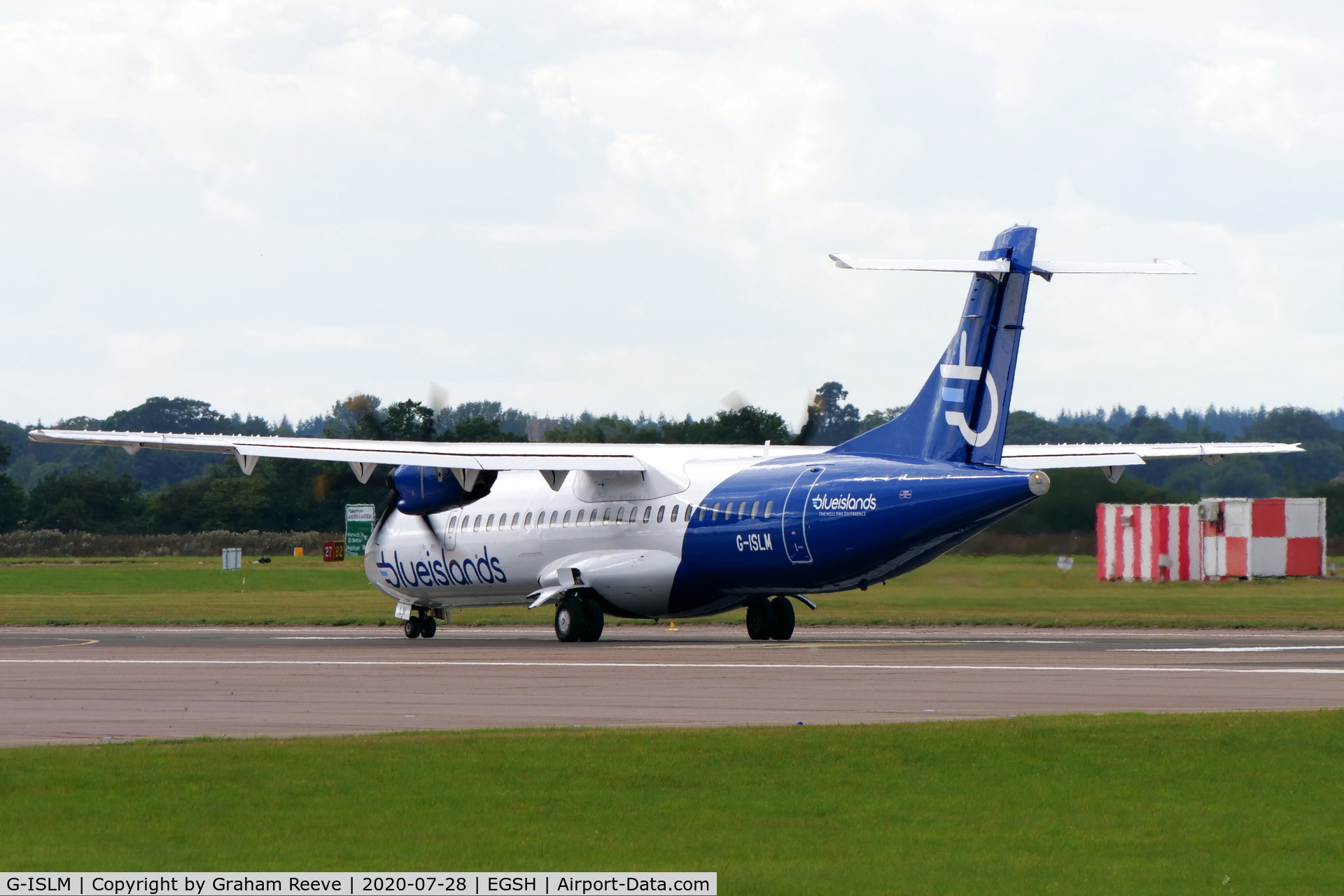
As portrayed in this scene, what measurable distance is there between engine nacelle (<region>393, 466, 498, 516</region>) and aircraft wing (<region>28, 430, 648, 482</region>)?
0.60 meters

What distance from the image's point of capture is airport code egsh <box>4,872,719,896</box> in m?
9.38

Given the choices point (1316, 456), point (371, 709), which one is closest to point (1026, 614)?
point (371, 709)

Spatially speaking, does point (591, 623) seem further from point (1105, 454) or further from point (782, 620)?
point (1105, 454)

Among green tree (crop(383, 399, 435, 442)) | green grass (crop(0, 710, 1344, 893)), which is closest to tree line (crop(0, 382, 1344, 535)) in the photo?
green tree (crop(383, 399, 435, 442))

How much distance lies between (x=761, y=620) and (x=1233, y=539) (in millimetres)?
33907

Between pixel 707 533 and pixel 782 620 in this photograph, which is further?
pixel 782 620

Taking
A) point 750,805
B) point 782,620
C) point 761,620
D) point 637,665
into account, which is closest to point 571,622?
point 761,620

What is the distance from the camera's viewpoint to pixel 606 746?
49.2 feet

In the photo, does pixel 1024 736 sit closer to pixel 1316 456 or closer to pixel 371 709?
pixel 371 709

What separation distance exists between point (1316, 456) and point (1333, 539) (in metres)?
49.6

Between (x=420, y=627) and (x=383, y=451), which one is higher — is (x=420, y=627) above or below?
below

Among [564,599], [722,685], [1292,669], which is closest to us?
[722,685]

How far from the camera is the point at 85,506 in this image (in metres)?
110

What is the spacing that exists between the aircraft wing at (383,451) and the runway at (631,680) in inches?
133
